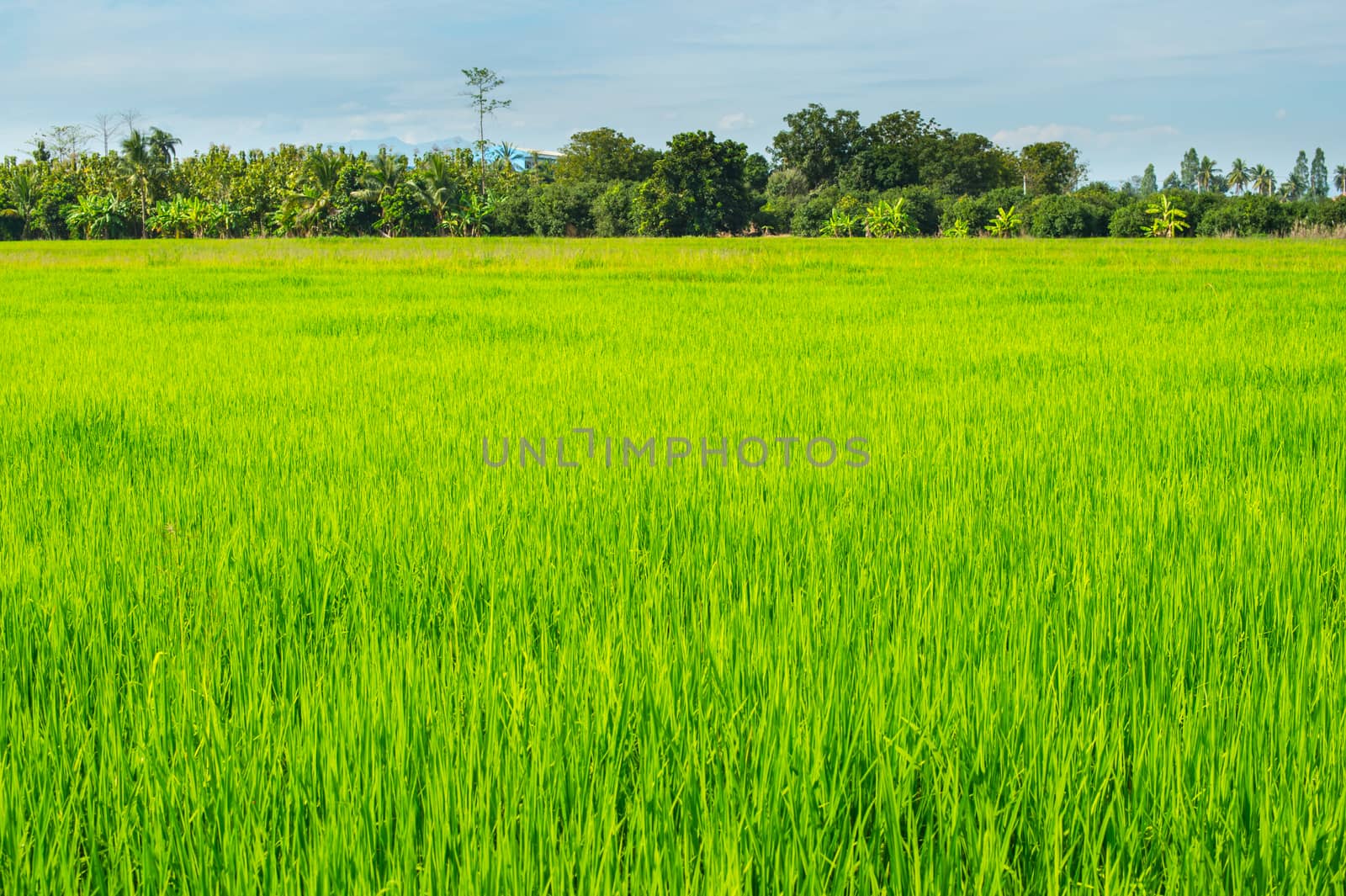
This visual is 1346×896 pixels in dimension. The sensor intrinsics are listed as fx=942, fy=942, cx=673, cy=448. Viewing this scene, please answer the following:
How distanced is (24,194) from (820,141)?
4352cm

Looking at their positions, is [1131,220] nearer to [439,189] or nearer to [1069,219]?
[1069,219]

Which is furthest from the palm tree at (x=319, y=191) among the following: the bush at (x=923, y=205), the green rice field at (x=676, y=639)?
the green rice field at (x=676, y=639)

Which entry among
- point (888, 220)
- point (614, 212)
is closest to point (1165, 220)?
point (888, 220)

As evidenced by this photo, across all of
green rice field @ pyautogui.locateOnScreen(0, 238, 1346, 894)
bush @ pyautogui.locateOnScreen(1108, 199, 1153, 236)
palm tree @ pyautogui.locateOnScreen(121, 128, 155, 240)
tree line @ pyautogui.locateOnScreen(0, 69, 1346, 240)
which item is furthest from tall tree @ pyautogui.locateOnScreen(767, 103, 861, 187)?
green rice field @ pyautogui.locateOnScreen(0, 238, 1346, 894)

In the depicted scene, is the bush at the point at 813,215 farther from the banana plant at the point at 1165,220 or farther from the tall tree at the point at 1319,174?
the tall tree at the point at 1319,174

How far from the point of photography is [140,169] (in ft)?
153

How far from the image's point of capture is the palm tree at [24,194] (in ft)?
153

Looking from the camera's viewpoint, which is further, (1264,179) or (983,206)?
(1264,179)

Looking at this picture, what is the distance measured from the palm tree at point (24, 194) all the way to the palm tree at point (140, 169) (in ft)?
13.9

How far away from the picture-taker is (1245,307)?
26.5 ft

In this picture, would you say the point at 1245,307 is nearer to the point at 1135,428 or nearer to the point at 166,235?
the point at 1135,428

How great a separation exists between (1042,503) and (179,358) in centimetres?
514

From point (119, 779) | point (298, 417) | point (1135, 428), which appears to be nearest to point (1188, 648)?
point (119, 779)

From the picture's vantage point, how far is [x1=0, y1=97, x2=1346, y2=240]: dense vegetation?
36.8 meters
